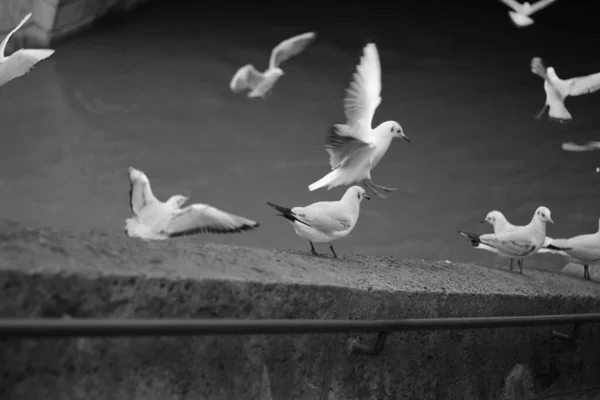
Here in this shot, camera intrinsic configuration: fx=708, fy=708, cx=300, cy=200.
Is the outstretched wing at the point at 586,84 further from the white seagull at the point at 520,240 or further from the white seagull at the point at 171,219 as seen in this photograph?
the white seagull at the point at 171,219

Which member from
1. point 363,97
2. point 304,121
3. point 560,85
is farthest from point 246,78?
point 363,97

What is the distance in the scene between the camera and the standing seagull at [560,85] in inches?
164

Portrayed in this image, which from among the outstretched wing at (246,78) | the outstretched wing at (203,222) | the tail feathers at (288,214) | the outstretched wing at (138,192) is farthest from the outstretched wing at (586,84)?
the outstretched wing at (203,222)

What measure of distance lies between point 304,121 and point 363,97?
4.52 metres

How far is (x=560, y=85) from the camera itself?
14.6 ft

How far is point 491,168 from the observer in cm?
671

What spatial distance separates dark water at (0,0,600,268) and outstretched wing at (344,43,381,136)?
351 centimetres

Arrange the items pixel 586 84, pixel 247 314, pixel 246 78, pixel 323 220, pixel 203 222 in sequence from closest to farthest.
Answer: pixel 247 314 → pixel 203 222 → pixel 323 220 → pixel 586 84 → pixel 246 78

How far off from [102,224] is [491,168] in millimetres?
3582

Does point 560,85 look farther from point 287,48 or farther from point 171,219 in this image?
point 171,219

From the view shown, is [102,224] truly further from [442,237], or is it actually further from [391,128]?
[391,128]

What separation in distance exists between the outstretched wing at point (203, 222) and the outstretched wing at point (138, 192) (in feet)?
0.96

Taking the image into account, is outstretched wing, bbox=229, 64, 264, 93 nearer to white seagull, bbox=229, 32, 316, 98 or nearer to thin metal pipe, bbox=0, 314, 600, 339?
white seagull, bbox=229, 32, 316, 98

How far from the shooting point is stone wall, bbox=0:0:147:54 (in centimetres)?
579
